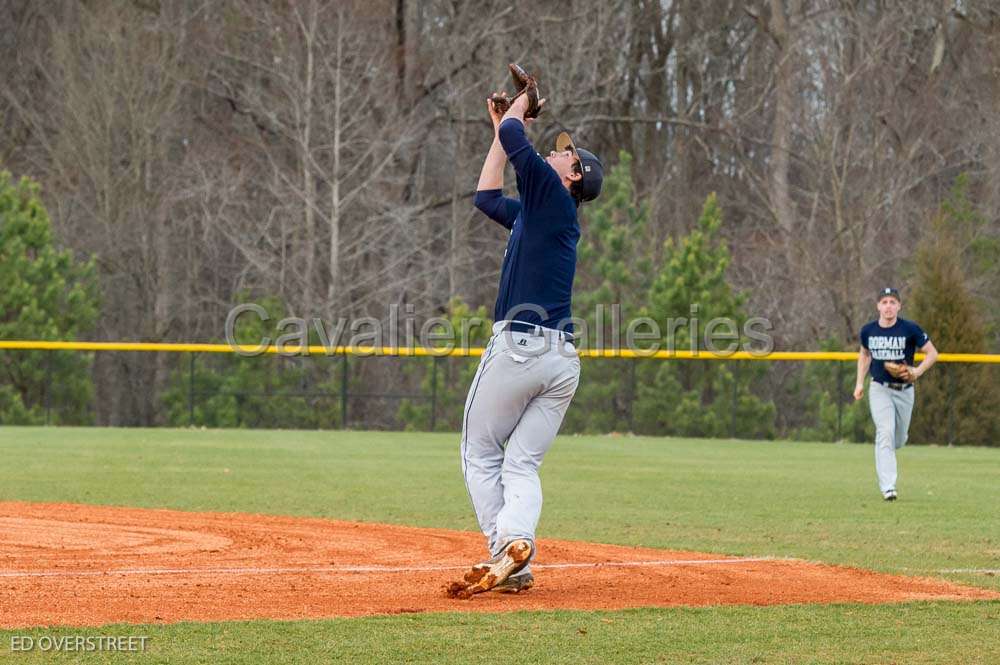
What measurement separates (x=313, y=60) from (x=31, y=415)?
412 inches

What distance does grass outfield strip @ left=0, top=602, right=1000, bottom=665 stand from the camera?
5336 mm

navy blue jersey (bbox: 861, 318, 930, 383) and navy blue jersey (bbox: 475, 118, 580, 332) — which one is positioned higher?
navy blue jersey (bbox: 475, 118, 580, 332)

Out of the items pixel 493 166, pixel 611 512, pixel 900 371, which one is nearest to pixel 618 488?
pixel 611 512

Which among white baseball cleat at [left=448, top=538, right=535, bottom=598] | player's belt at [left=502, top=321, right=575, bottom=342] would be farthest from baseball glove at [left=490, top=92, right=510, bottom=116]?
white baseball cleat at [left=448, top=538, right=535, bottom=598]

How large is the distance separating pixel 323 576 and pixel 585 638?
7.21ft

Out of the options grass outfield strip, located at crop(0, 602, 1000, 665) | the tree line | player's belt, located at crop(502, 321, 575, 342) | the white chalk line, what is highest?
the tree line

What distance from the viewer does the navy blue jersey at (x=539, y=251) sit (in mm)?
6719

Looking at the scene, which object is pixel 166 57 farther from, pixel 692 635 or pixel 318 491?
pixel 692 635

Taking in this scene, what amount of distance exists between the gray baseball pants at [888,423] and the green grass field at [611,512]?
0.31 m

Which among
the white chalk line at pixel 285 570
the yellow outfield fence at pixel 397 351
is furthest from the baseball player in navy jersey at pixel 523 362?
the yellow outfield fence at pixel 397 351

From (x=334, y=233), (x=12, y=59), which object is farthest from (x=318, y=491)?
(x=12, y=59)

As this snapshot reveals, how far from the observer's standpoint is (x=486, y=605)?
655 centimetres

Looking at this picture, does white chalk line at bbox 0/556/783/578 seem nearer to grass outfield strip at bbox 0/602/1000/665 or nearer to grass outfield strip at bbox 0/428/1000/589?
grass outfield strip at bbox 0/428/1000/589

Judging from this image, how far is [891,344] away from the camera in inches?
527
